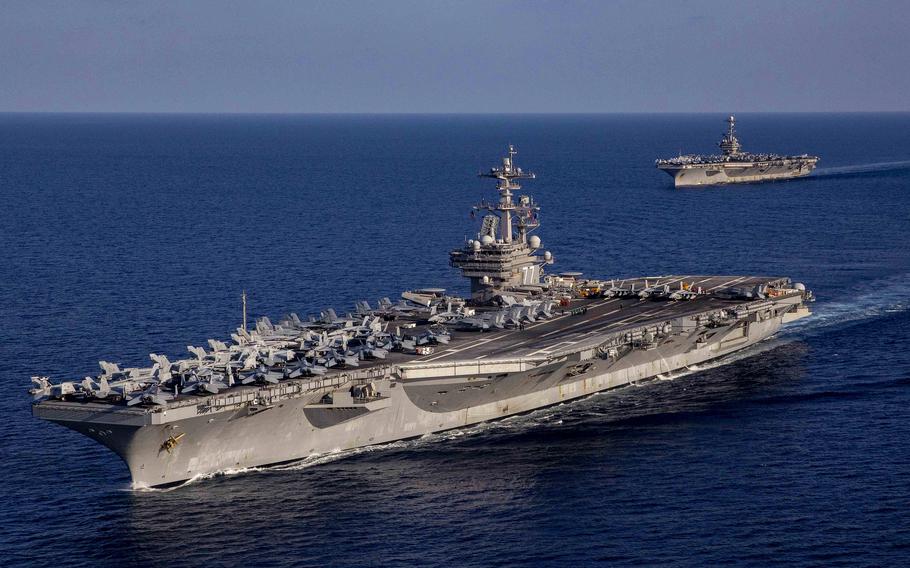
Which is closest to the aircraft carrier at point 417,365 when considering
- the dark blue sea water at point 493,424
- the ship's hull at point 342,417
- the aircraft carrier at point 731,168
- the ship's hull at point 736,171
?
the ship's hull at point 342,417

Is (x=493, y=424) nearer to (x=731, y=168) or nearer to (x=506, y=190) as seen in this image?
(x=506, y=190)

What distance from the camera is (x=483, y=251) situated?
45688 millimetres

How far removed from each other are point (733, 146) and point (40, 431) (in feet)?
292

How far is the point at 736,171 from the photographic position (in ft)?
362

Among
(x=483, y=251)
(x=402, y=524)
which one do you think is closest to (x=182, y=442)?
(x=402, y=524)

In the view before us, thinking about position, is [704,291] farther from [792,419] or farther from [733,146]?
[733,146]

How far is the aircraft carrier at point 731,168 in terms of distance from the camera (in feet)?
347

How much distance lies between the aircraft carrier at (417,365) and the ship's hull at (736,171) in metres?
57.1

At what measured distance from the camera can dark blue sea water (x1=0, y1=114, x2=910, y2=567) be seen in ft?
91.0

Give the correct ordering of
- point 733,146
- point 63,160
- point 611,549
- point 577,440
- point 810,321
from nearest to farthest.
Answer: point 611,549
point 577,440
point 810,321
point 733,146
point 63,160

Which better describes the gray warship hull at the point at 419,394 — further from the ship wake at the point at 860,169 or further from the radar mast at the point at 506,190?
the ship wake at the point at 860,169

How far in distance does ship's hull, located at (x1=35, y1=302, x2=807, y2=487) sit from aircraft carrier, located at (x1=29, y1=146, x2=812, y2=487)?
44mm

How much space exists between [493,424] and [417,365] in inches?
159

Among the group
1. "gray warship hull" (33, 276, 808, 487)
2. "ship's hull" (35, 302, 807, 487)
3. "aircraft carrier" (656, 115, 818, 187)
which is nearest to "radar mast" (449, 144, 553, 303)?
"gray warship hull" (33, 276, 808, 487)
